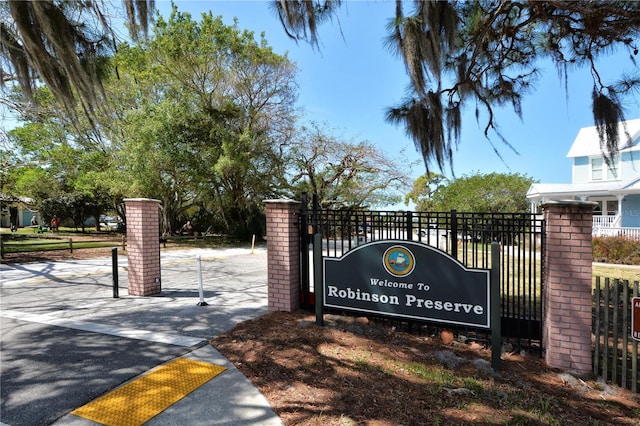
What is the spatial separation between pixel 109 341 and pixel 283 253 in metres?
2.62

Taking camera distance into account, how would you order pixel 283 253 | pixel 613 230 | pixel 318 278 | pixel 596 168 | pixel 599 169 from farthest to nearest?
1. pixel 596 168
2. pixel 599 169
3. pixel 613 230
4. pixel 283 253
5. pixel 318 278

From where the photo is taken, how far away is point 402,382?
346 cm

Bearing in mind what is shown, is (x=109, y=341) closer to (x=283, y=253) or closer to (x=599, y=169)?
(x=283, y=253)

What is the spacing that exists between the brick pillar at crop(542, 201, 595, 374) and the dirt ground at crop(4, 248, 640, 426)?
8.7 inches

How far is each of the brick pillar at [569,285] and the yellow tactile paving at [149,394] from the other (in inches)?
147

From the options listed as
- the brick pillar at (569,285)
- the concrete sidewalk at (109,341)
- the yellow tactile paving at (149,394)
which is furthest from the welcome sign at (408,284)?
the yellow tactile paving at (149,394)

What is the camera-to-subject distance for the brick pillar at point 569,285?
3.77 m

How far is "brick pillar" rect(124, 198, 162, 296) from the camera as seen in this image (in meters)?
6.86

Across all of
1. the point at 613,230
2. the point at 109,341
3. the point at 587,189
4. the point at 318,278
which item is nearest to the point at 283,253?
the point at 318,278

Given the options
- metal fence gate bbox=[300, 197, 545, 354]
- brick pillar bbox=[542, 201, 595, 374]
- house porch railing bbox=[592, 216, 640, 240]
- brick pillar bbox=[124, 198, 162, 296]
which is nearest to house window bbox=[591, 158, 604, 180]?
house porch railing bbox=[592, 216, 640, 240]

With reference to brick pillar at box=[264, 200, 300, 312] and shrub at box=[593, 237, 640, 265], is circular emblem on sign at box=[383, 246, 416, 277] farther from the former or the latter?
shrub at box=[593, 237, 640, 265]

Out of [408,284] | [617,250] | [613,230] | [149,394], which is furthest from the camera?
[613,230]

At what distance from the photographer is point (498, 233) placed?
4.48 m

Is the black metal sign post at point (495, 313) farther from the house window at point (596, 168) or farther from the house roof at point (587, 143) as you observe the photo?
the house window at point (596, 168)
